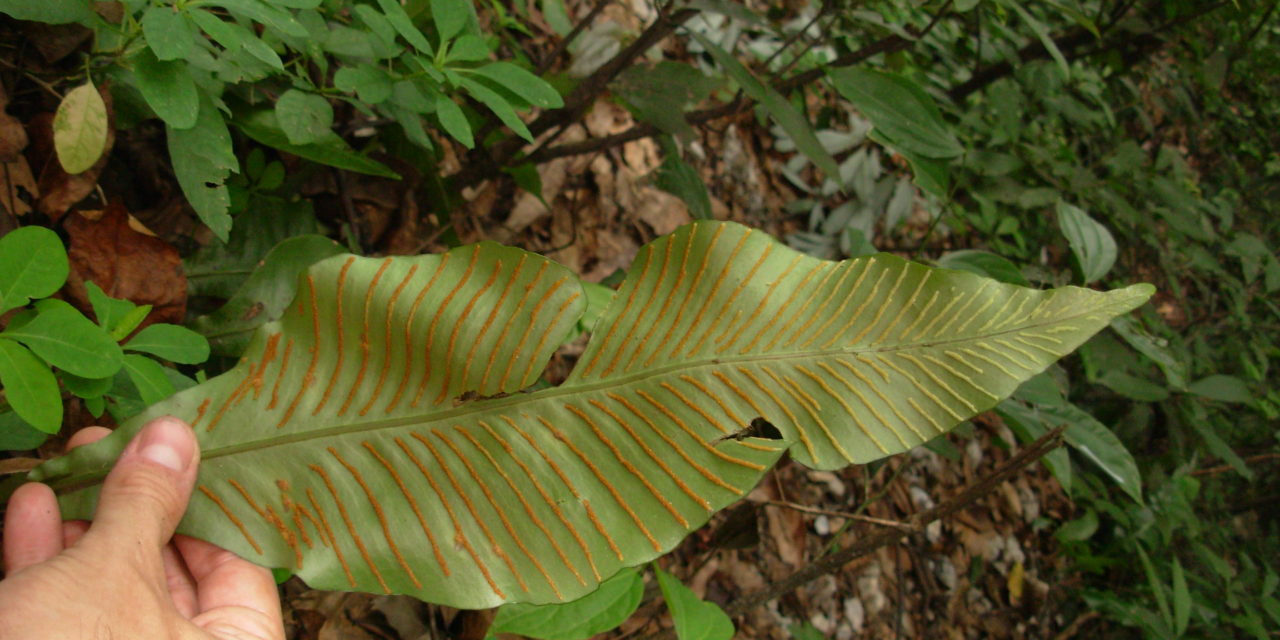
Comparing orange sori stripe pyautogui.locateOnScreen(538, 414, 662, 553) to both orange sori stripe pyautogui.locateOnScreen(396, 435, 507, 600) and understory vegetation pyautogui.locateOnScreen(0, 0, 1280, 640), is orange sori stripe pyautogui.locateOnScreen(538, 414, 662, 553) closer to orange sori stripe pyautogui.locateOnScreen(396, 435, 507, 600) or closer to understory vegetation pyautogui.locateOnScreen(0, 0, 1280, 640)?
understory vegetation pyautogui.locateOnScreen(0, 0, 1280, 640)

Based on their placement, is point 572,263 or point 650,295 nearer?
point 650,295

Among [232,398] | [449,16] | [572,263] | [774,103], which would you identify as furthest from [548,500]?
[572,263]

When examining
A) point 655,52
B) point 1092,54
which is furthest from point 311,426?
point 1092,54

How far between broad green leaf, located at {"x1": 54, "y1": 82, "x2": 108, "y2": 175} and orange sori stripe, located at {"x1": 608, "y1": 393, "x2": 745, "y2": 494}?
56 cm

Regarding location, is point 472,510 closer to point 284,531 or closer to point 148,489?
point 284,531

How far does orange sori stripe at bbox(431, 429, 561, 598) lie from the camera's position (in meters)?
0.73

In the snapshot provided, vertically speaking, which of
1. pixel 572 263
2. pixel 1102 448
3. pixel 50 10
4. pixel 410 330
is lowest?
pixel 572 263

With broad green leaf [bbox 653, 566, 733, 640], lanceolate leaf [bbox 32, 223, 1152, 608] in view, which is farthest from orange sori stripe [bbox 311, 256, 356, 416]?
broad green leaf [bbox 653, 566, 733, 640]

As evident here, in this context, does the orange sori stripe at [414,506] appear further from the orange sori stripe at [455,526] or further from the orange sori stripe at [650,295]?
the orange sori stripe at [650,295]

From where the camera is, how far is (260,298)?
3.22ft

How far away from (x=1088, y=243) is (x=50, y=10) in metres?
1.32

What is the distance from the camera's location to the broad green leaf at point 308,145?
0.92 metres

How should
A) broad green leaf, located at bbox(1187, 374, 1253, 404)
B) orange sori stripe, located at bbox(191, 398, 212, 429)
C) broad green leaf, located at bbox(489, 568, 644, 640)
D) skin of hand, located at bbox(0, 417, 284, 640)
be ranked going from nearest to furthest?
skin of hand, located at bbox(0, 417, 284, 640) < orange sori stripe, located at bbox(191, 398, 212, 429) < broad green leaf, located at bbox(489, 568, 644, 640) < broad green leaf, located at bbox(1187, 374, 1253, 404)

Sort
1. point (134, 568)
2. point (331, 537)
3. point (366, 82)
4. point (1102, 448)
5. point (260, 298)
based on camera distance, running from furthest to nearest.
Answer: point (1102, 448)
point (260, 298)
point (366, 82)
point (331, 537)
point (134, 568)
